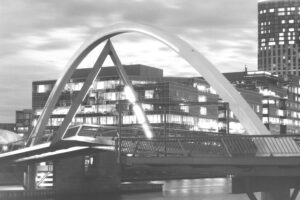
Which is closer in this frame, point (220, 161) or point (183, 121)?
point (220, 161)

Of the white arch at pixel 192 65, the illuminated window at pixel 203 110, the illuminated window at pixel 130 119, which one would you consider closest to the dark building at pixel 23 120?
the illuminated window at pixel 130 119

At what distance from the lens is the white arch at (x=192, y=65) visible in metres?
36.5

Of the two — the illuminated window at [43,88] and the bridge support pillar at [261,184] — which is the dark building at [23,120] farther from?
the bridge support pillar at [261,184]

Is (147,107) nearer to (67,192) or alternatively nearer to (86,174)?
(86,174)

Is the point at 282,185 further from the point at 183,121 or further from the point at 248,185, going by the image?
the point at 183,121

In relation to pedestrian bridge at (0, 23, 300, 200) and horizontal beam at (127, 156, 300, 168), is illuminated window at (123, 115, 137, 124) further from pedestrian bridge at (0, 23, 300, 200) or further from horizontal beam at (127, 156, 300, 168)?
horizontal beam at (127, 156, 300, 168)

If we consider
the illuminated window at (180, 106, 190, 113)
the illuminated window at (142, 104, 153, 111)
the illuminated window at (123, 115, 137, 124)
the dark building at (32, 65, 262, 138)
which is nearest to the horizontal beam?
the dark building at (32, 65, 262, 138)

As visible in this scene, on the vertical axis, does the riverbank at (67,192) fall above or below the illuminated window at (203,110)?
below

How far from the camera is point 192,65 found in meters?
46.9

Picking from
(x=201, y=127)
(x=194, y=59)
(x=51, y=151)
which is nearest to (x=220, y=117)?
(x=201, y=127)

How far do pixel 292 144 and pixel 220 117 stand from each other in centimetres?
14146

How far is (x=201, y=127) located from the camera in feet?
485

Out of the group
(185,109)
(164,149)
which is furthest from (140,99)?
(164,149)

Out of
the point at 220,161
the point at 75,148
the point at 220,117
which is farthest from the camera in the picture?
the point at 220,117
